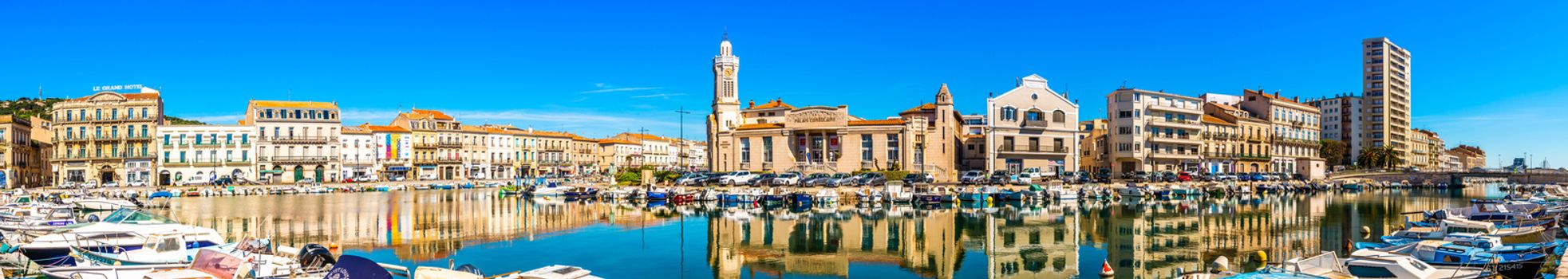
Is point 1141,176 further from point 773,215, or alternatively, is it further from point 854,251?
point 854,251

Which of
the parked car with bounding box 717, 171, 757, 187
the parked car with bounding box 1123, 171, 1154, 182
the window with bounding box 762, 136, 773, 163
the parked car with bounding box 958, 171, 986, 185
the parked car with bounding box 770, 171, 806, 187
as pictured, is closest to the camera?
the parked car with bounding box 770, 171, 806, 187

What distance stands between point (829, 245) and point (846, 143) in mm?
38889

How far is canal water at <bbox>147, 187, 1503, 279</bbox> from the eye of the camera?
25.4 m

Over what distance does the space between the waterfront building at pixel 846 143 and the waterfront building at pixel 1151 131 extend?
1566 centimetres

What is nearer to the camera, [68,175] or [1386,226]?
[1386,226]

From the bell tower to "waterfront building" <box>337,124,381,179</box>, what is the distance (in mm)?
30088

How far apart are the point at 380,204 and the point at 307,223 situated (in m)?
14.9

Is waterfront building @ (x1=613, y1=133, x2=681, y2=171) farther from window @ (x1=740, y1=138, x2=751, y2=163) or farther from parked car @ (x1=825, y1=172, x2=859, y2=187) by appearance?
parked car @ (x1=825, y1=172, x2=859, y2=187)

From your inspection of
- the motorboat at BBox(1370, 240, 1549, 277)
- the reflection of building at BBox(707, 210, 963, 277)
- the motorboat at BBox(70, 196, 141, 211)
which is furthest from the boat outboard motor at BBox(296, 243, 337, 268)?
the motorboat at BBox(70, 196, 141, 211)

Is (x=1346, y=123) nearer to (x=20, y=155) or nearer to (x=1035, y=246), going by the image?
(x=1035, y=246)

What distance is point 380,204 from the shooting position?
51875mm

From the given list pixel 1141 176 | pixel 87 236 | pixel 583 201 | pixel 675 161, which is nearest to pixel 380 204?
pixel 583 201

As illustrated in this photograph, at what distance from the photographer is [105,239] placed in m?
21.6

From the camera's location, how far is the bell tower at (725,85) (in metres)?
83.9
